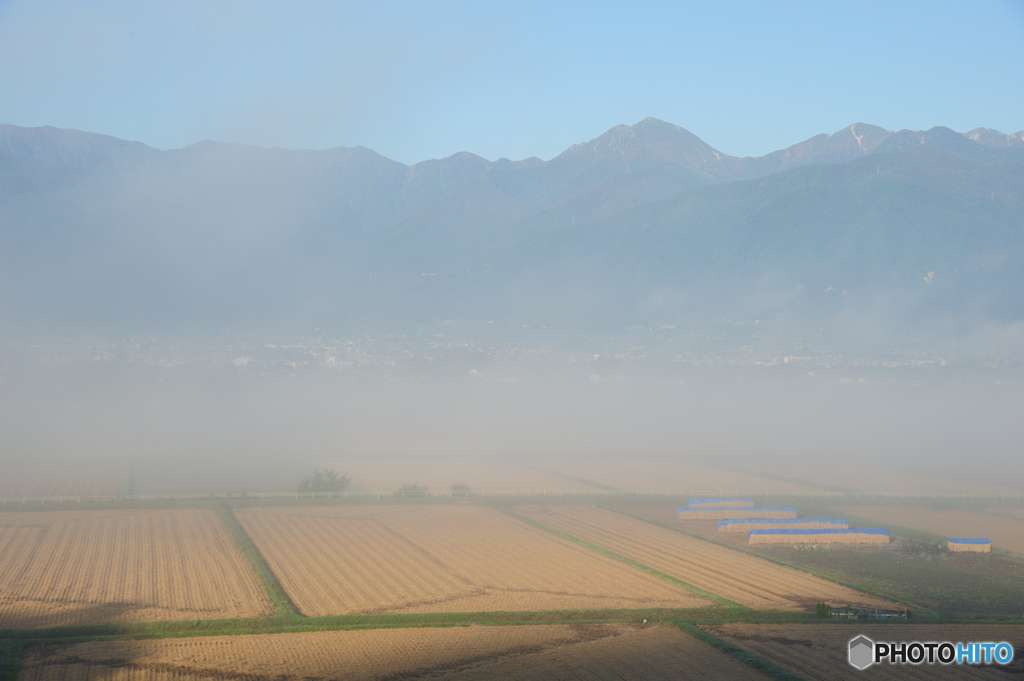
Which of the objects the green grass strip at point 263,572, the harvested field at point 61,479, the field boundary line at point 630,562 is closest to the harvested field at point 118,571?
the green grass strip at point 263,572

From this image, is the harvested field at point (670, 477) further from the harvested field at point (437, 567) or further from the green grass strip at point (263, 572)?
the green grass strip at point (263, 572)

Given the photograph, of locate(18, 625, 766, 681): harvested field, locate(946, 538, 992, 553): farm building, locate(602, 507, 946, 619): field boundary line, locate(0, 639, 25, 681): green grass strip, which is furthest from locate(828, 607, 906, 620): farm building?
locate(0, 639, 25, 681): green grass strip

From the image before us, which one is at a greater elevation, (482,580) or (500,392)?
(500,392)

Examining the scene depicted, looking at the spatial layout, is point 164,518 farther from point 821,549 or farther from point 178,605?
point 821,549

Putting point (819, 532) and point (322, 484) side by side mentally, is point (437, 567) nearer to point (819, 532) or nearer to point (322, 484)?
point (819, 532)

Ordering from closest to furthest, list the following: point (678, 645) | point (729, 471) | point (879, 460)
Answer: point (678, 645) → point (729, 471) → point (879, 460)

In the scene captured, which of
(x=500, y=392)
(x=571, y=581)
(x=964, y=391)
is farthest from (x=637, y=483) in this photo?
(x=964, y=391)
